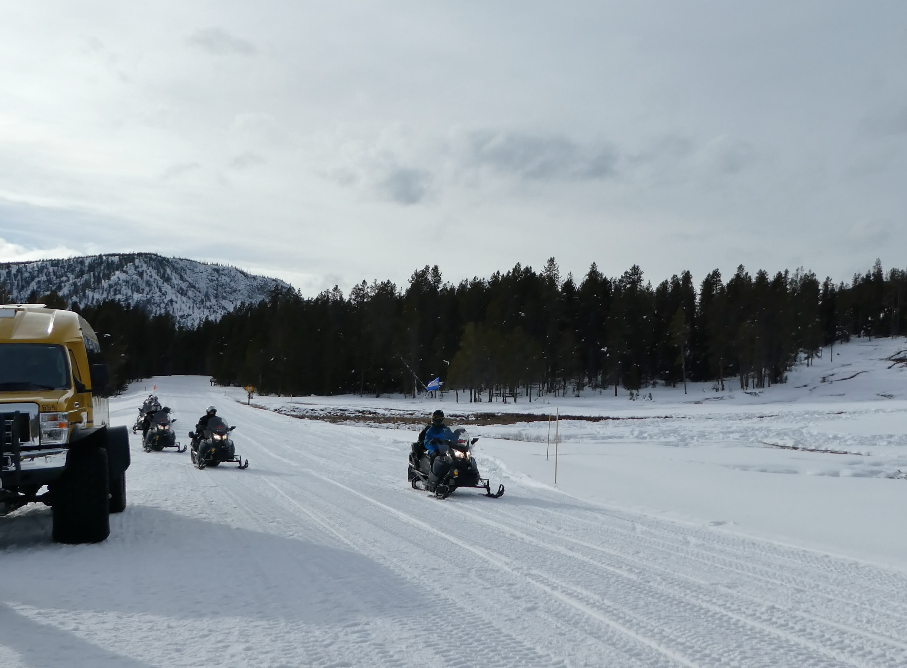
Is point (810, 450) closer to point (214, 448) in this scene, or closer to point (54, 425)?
point (214, 448)

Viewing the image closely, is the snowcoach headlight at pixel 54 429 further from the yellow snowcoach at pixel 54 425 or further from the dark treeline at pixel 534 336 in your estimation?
the dark treeline at pixel 534 336

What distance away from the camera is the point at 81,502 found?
8.26 meters

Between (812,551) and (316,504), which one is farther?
(316,504)

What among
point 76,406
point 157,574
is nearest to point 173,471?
point 76,406

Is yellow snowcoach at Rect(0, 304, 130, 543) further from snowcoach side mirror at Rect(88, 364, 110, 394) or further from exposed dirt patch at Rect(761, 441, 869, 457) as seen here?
exposed dirt patch at Rect(761, 441, 869, 457)

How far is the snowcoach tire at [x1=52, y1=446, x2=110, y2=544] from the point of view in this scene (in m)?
8.24

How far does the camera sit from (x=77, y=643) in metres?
4.92

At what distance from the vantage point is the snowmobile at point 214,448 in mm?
17812

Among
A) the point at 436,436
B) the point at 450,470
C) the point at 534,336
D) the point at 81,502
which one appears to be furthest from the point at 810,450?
the point at 534,336

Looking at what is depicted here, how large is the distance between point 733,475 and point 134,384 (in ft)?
345

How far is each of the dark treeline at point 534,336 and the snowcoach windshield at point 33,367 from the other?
Result: 60.4 meters

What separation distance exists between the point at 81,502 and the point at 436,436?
729 centimetres

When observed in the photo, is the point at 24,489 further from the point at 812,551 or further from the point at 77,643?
the point at 812,551

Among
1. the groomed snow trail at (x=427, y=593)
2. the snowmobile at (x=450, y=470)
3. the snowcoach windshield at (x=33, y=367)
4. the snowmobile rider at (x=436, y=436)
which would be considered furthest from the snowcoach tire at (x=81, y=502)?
the snowmobile rider at (x=436, y=436)
